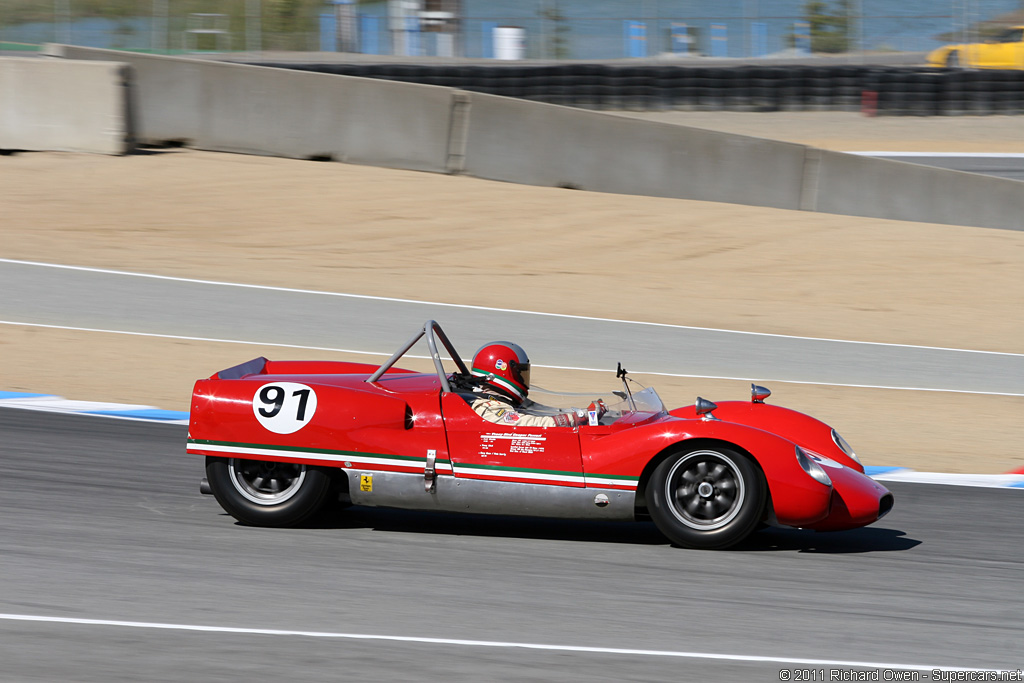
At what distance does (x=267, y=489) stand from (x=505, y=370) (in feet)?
4.20

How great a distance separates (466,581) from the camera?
4949mm

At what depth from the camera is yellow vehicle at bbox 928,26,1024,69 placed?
26.1 meters

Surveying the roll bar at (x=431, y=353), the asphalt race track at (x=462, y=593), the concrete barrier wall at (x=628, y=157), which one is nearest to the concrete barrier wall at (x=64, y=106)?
the concrete barrier wall at (x=628, y=157)

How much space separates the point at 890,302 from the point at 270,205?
24.6 ft

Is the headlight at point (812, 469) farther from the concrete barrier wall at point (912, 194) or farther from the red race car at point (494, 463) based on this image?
the concrete barrier wall at point (912, 194)

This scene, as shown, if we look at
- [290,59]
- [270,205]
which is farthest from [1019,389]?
[290,59]

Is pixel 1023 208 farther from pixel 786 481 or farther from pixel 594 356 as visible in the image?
pixel 786 481

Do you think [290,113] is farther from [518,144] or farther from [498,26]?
[498,26]

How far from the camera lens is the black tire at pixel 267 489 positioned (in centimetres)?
559

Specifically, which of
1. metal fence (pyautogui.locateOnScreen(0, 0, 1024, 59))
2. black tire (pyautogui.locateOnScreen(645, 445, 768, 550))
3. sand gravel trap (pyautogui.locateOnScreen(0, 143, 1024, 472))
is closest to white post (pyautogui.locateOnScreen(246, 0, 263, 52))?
metal fence (pyautogui.locateOnScreen(0, 0, 1024, 59))

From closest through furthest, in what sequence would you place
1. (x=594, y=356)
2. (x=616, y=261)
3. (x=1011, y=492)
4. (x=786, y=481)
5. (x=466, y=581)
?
(x=466, y=581) < (x=786, y=481) < (x=1011, y=492) < (x=594, y=356) < (x=616, y=261)

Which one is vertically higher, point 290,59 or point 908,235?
point 290,59

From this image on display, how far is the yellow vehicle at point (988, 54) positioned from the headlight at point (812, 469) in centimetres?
2362

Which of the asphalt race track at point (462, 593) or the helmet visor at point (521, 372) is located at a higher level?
the helmet visor at point (521, 372)
